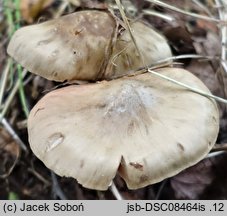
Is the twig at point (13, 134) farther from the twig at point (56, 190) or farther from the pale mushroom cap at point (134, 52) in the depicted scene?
the pale mushroom cap at point (134, 52)

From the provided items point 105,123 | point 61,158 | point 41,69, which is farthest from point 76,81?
point 61,158

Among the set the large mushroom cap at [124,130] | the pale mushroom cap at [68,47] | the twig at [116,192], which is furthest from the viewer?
the twig at [116,192]

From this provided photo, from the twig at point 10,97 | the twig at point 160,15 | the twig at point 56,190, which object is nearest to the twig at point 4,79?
the twig at point 10,97

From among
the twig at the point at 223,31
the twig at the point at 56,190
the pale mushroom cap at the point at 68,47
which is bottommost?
the twig at the point at 56,190

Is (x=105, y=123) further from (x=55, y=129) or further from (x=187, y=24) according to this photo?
(x=187, y=24)

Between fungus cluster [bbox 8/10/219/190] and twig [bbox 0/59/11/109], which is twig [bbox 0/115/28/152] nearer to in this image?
twig [bbox 0/59/11/109]

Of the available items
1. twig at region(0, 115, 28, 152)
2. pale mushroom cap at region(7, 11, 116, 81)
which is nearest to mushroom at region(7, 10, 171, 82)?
pale mushroom cap at region(7, 11, 116, 81)

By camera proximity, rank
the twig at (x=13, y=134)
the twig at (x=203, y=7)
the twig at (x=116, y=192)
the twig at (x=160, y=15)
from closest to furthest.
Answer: the twig at (x=116, y=192) < the twig at (x=13, y=134) < the twig at (x=160, y=15) < the twig at (x=203, y=7)
